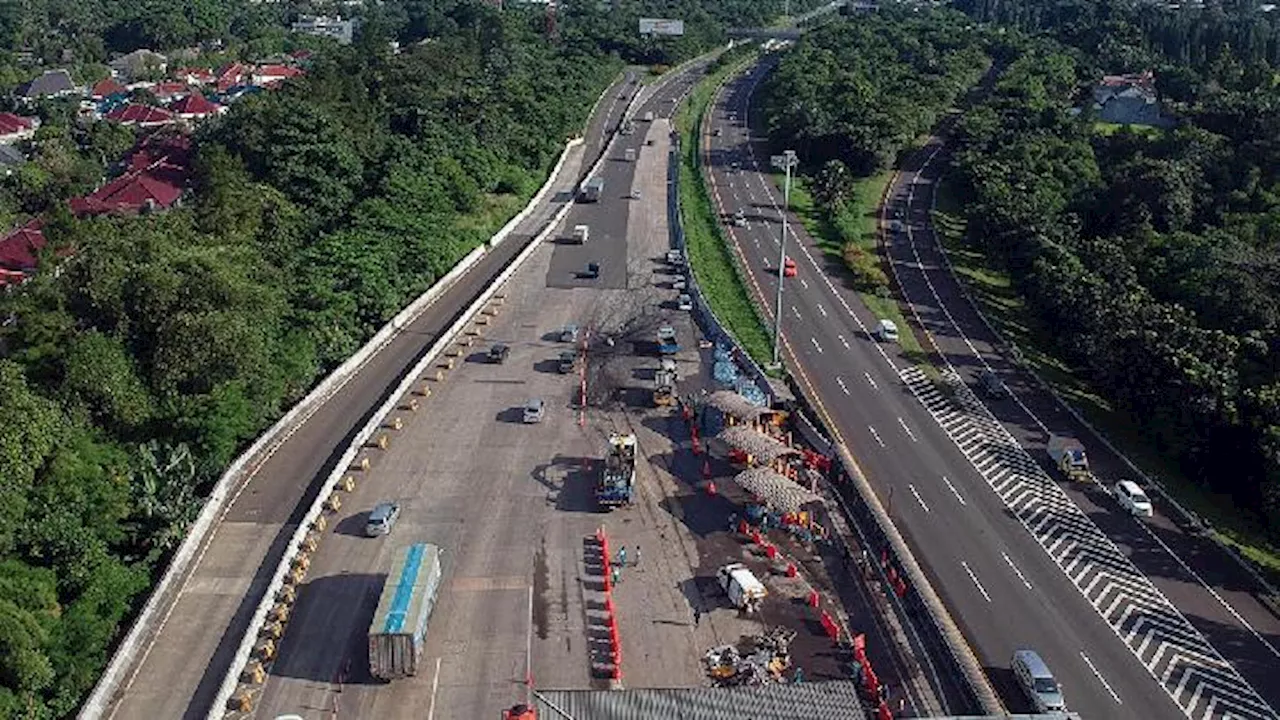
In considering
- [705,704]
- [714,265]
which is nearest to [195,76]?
[714,265]

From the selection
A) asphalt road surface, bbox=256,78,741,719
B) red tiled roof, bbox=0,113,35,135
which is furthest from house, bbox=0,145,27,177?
asphalt road surface, bbox=256,78,741,719

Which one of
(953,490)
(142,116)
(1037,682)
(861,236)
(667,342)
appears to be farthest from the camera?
(142,116)

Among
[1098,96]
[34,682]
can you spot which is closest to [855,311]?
[34,682]

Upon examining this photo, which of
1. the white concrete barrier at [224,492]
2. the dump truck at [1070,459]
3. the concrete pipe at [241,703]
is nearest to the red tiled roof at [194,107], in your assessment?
the white concrete barrier at [224,492]

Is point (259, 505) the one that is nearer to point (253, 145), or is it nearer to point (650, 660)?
point (650, 660)

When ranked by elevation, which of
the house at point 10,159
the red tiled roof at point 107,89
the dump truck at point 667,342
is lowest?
the dump truck at point 667,342

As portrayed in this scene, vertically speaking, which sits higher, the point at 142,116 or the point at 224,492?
the point at 142,116

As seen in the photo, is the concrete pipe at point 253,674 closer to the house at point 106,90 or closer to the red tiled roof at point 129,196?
the red tiled roof at point 129,196

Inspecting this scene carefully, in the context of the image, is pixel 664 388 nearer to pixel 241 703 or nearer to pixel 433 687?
pixel 433 687
